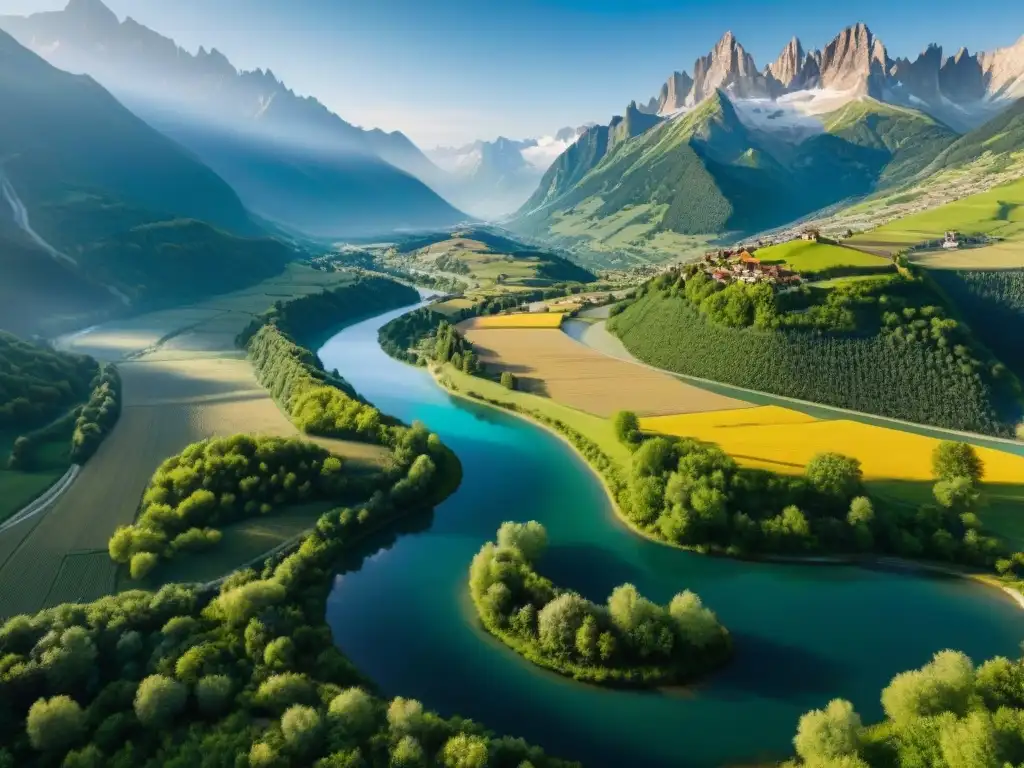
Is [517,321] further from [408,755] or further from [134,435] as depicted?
[408,755]

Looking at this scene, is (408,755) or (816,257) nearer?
(408,755)

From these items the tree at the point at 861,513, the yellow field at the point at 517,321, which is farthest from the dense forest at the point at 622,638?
the yellow field at the point at 517,321

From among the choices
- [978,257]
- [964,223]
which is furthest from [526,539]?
[964,223]

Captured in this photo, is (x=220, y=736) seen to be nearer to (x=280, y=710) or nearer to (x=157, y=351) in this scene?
(x=280, y=710)

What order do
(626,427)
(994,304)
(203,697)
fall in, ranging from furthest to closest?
1. (994,304)
2. (626,427)
3. (203,697)

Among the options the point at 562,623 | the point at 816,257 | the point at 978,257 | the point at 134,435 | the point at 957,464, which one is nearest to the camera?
the point at 562,623

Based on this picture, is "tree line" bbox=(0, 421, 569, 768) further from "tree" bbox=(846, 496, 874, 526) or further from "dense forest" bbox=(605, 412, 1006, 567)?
"tree" bbox=(846, 496, 874, 526)

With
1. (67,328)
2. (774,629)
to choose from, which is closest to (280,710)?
(774,629)
